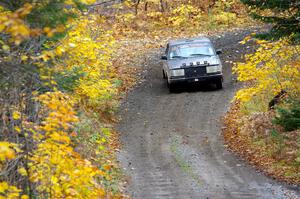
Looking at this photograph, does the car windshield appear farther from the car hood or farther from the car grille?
the car grille

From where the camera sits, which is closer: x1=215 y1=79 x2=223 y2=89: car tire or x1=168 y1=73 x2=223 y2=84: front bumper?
x1=168 y1=73 x2=223 y2=84: front bumper

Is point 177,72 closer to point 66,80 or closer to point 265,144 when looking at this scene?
point 265,144

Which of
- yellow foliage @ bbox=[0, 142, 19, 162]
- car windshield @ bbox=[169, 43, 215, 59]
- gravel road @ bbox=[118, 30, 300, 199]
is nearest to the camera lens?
yellow foliage @ bbox=[0, 142, 19, 162]

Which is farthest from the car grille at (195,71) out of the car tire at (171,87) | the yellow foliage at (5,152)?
the yellow foliage at (5,152)

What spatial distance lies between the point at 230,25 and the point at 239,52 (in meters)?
6.60

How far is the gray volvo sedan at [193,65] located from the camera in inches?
749

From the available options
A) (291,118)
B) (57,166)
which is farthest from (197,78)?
(57,166)

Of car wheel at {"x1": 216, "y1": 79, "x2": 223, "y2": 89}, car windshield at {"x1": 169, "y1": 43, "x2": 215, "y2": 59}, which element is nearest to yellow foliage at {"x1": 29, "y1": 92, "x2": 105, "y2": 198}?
car windshield at {"x1": 169, "y1": 43, "x2": 215, "y2": 59}

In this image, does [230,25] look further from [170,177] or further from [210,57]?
[170,177]

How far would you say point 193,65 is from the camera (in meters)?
19.0

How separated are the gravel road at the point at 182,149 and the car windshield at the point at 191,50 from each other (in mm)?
1562

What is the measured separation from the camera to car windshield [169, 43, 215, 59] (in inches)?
775

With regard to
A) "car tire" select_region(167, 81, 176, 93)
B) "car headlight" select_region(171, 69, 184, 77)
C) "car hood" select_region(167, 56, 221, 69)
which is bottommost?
"car tire" select_region(167, 81, 176, 93)

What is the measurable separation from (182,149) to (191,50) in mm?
6165
